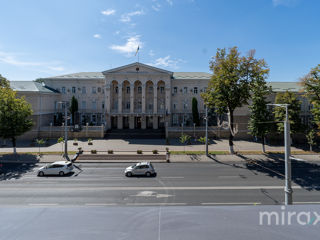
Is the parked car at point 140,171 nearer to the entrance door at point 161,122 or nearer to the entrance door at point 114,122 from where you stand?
the entrance door at point 161,122

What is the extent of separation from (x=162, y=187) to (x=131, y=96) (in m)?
32.8

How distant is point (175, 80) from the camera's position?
158 ft

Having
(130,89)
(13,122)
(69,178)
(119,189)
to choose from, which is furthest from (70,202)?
(130,89)

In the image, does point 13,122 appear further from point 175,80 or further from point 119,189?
point 175,80

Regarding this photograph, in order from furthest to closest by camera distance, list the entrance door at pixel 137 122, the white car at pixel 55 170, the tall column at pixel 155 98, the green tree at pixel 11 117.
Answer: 1. the entrance door at pixel 137 122
2. the tall column at pixel 155 98
3. the green tree at pixel 11 117
4. the white car at pixel 55 170

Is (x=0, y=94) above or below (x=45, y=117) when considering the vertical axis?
above

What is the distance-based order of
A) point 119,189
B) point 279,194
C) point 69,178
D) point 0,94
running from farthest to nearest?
1. point 0,94
2. point 69,178
3. point 119,189
4. point 279,194

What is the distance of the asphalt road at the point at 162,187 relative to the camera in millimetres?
13445

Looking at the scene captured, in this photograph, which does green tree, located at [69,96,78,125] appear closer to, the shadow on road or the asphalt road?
the asphalt road

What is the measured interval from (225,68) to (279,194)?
700 inches

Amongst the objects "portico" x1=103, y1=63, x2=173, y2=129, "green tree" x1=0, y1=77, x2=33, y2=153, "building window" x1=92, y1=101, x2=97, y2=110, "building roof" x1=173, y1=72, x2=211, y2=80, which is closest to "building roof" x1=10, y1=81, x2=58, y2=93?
"building window" x1=92, y1=101, x2=97, y2=110

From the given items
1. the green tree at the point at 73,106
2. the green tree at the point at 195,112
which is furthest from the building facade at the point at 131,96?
the green tree at the point at 195,112

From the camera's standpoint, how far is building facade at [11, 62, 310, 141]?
45.7 m

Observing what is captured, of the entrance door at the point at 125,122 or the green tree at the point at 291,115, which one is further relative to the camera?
the entrance door at the point at 125,122
